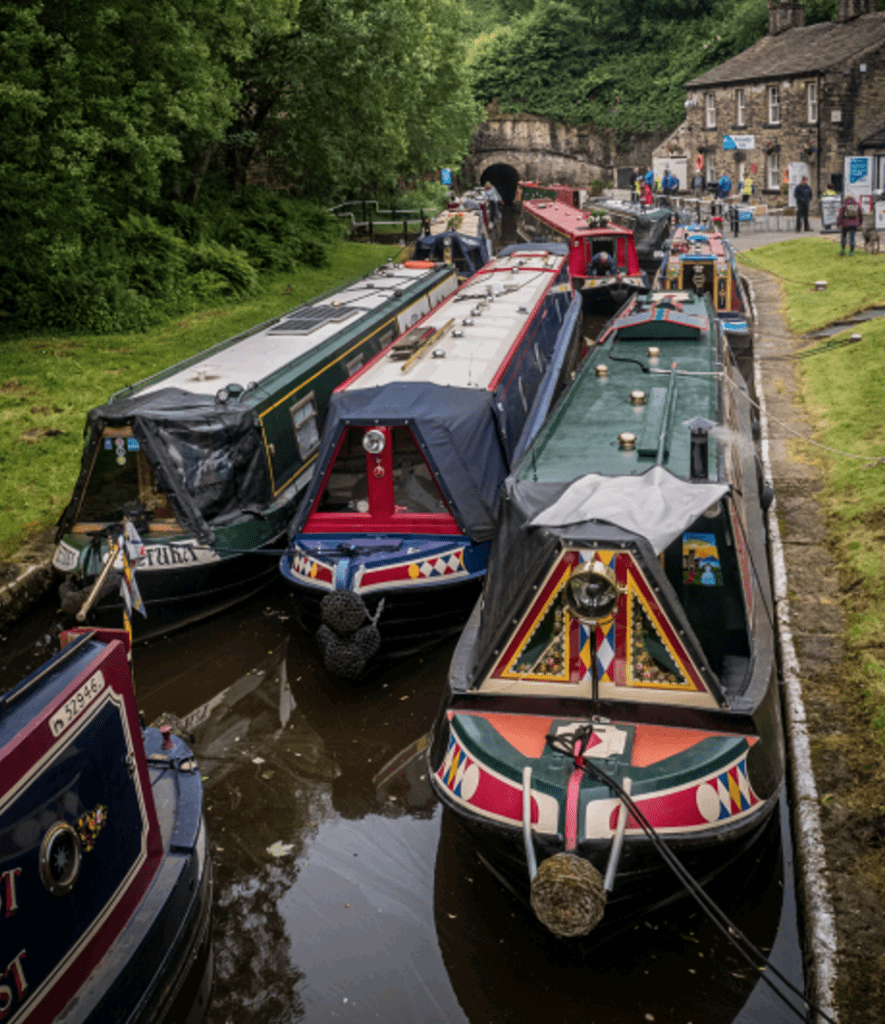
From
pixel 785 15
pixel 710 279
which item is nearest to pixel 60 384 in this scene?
pixel 710 279

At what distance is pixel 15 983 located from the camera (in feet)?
15.0

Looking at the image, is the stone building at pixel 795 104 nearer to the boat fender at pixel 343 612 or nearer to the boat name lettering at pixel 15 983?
the boat fender at pixel 343 612

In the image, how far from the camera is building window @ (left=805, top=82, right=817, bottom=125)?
36.6 m

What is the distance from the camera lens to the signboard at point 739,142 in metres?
38.7

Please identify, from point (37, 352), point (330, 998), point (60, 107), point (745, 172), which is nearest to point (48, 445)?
point (37, 352)

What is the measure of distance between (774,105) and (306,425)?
108 feet

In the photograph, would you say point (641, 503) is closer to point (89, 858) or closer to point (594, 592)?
point (594, 592)

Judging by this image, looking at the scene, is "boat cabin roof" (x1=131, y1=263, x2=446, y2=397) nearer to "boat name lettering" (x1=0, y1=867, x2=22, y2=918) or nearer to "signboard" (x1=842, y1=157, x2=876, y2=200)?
"boat name lettering" (x1=0, y1=867, x2=22, y2=918)

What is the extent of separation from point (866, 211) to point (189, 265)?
776 inches

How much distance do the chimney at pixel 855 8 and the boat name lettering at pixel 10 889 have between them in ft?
141

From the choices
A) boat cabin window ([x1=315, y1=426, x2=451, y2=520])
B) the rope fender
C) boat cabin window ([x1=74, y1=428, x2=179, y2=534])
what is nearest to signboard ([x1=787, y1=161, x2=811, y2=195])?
boat cabin window ([x1=315, y1=426, x2=451, y2=520])

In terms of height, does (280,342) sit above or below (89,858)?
above

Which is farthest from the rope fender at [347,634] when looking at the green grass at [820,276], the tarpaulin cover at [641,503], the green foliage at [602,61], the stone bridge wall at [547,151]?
the stone bridge wall at [547,151]

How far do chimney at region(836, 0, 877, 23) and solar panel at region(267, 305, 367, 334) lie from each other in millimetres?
32577
